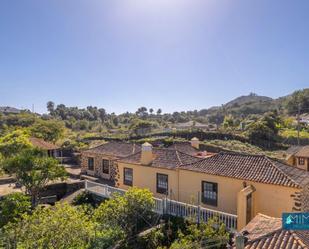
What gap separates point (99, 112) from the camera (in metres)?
139

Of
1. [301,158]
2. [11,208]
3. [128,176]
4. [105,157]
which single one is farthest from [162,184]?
[301,158]

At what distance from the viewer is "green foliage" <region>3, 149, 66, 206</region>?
21.7 m

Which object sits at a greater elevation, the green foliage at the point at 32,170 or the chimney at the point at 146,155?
the chimney at the point at 146,155

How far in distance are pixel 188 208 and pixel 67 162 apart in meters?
29.1

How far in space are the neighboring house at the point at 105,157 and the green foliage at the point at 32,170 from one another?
6760 millimetres

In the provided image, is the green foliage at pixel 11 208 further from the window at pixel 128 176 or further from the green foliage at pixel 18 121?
the green foliage at pixel 18 121

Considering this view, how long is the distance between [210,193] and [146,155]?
18.9 feet

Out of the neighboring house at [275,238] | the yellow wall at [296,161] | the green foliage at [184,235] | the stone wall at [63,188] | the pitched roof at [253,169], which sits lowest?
the stone wall at [63,188]

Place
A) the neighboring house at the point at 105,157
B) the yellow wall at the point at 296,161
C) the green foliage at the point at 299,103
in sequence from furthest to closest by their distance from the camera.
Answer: the green foliage at the point at 299,103 → the yellow wall at the point at 296,161 → the neighboring house at the point at 105,157

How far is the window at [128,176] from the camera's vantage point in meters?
22.5

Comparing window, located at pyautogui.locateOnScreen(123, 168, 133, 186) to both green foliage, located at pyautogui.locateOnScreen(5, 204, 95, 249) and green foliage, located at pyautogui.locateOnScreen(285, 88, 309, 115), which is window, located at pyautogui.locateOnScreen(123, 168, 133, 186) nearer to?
green foliage, located at pyautogui.locateOnScreen(5, 204, 95, 249)

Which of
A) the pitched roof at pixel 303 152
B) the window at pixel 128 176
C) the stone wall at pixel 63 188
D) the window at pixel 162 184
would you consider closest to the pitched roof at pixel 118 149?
the stone wall at pixel 63 188

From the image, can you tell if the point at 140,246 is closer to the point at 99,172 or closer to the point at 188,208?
the point at 188,208

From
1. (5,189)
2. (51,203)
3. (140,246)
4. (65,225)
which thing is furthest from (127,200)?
(5,189)
